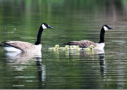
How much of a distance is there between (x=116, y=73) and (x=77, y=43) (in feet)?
18.0

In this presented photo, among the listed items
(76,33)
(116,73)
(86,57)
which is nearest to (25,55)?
(86,57)

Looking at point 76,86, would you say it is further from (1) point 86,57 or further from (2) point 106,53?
(2) point 106,53

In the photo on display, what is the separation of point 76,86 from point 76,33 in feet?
38.6

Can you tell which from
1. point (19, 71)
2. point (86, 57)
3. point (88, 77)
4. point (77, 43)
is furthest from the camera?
point (77, 43)

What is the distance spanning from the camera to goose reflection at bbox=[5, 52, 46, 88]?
39.7 feet

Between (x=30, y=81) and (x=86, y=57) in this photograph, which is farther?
(x=86, y=57)

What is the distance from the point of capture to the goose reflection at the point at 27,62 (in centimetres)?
1212

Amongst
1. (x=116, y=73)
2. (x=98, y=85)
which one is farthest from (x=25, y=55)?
(x=98, y=85)

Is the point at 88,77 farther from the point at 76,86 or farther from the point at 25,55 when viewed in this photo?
the point at 25,55

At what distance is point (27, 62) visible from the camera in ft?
46.4

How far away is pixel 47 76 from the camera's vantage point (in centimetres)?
1205

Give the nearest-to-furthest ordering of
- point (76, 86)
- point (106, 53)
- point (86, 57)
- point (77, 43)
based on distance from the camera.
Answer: point (76, 86) < point (86, 57) < point (106, 53) < point (77, 43)

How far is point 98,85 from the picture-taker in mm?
11062

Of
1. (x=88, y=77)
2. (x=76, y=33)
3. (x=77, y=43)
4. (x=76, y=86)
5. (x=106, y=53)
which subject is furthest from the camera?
(x=76, y=33)
